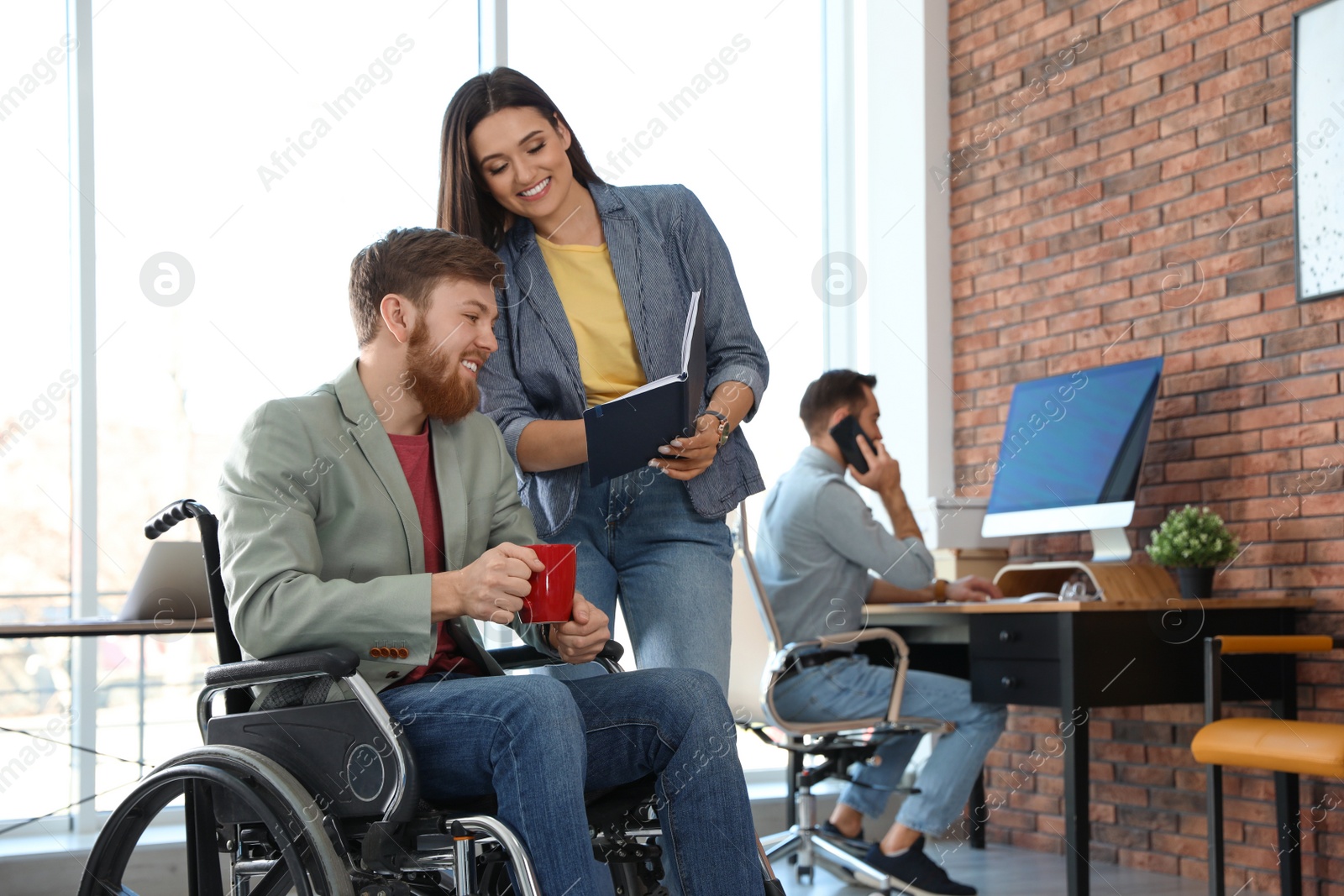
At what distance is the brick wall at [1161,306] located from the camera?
3320mm

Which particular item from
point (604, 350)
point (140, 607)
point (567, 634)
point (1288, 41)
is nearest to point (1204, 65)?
point (1288, 41)

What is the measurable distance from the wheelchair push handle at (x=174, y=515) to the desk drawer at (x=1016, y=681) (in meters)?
2.10

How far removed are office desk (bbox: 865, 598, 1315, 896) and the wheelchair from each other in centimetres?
165

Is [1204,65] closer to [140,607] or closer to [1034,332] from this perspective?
[1034,332]

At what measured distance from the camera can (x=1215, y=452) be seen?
355 centimetres

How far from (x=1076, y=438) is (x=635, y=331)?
2.22 meters

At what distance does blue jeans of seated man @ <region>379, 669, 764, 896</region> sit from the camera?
1.34 metres

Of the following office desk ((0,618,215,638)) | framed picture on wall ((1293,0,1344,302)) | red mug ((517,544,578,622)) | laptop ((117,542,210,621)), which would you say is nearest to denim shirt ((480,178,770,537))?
red mug ((517,544,578,622))

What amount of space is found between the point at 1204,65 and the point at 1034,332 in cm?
100

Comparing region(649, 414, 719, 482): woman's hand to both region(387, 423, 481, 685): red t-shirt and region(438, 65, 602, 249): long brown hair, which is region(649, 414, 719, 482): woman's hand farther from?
region(438, 65, 602, 249): long brown hair

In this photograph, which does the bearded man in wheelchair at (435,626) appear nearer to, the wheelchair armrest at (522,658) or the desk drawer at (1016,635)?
the wheelchair armrest at (522,658)

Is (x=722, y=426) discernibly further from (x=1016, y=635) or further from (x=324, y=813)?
(x=1016, y=635)

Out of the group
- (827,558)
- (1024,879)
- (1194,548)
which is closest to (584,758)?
(827,558)

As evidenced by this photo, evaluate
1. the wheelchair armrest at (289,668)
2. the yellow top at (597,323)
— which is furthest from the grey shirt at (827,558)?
the wheelchair armrest at (289,668)
